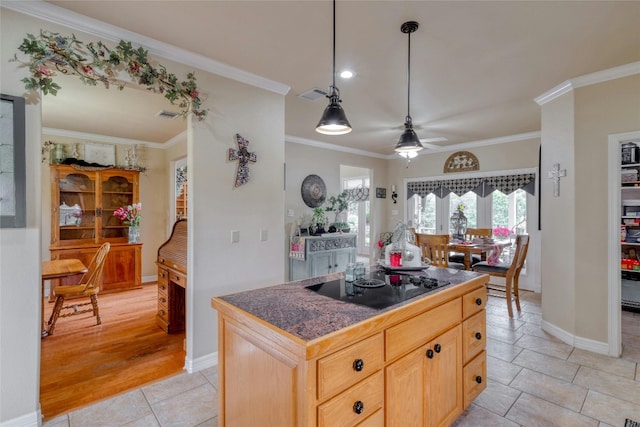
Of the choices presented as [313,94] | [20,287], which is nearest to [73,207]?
[20,287]

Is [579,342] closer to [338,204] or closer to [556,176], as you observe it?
[556,176]

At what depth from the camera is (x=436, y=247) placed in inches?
173

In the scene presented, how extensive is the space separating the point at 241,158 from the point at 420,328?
213 centimetres

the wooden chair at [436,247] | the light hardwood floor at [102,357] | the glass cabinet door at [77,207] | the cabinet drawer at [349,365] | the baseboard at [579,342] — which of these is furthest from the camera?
the glass cabinet door at [77,207]

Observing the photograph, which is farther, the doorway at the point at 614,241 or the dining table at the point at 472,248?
the dining table at the point at 472,248

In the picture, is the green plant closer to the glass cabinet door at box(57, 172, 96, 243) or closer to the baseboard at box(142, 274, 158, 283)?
the baseboard at box(142, 274, 158, 283)

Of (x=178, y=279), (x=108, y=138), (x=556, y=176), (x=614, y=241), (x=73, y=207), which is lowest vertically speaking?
(x=178, y=279)

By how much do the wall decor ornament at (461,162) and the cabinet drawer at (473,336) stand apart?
4.43m

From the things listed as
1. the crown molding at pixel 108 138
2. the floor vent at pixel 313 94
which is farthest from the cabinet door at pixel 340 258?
the crown molding at pixel 108 138

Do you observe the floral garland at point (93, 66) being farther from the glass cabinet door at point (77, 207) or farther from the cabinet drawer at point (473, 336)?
the glass cabinet door at point (77, 207)

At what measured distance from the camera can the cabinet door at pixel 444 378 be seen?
1665 millimetres

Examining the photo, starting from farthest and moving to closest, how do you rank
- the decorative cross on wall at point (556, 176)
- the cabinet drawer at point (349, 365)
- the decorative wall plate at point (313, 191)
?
the decorative wall plate at point (313, 191), the decorative cross on wall at point (556, 176), the cabinet drawer at point (349, 365)

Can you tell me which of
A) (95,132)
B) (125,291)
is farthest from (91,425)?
(95,132)

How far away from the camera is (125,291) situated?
205 inches
